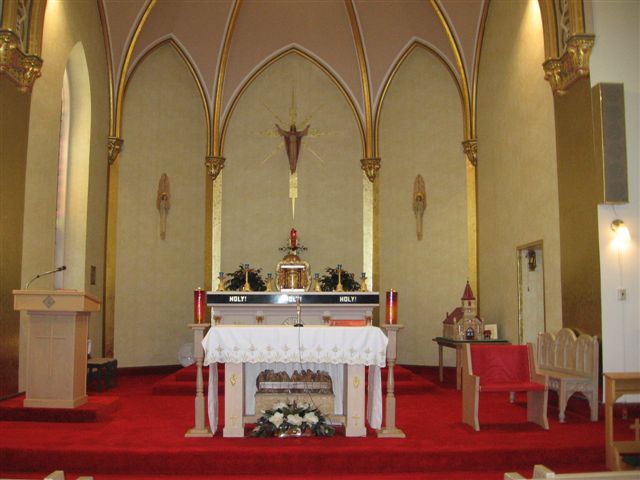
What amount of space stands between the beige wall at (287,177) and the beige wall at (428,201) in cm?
70

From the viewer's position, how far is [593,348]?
25.5 feet

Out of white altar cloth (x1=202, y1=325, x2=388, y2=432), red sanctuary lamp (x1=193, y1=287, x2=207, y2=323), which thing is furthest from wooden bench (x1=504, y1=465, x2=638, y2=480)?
red sanctuary lamp (x1=193, y1=287, x2=207, y2=323)

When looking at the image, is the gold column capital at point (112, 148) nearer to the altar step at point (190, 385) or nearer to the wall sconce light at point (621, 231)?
the altar step at point (190, 385)

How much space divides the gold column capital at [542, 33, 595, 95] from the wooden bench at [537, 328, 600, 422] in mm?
3221

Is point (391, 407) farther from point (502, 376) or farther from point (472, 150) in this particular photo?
point (472, 150)

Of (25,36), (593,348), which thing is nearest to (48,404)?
(25,36)

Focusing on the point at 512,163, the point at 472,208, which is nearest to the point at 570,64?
the point at 512,163

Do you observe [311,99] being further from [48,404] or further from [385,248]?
[48,404]

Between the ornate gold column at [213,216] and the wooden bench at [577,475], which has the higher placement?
the ornate gold column at [213,216]

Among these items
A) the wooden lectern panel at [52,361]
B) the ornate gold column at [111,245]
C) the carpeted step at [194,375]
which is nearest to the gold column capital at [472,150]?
the carpeted step at [194,375]

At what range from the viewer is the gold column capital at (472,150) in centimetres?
1290

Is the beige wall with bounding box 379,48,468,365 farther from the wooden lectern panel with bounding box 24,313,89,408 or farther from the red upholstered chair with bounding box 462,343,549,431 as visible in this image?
the wooden lectern panel with bounding box 24,313,89,408

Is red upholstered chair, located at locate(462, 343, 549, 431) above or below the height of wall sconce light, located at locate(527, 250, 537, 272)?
below

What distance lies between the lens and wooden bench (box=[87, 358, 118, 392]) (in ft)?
32.8
